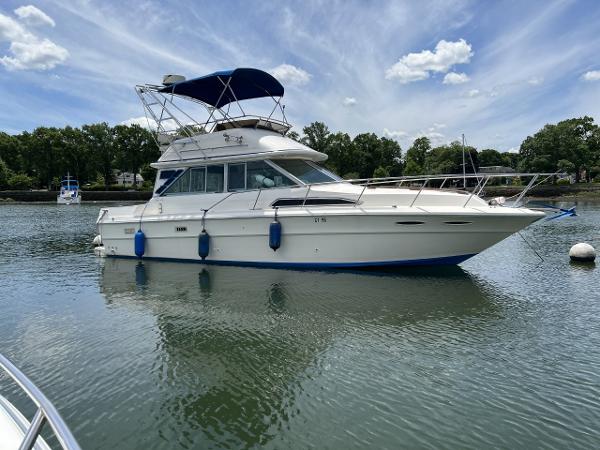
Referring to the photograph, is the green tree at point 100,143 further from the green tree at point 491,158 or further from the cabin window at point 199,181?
the green tree at point 491,158

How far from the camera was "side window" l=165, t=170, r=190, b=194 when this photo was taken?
12862mm

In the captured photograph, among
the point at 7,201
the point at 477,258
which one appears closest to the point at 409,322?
the point at 477,258

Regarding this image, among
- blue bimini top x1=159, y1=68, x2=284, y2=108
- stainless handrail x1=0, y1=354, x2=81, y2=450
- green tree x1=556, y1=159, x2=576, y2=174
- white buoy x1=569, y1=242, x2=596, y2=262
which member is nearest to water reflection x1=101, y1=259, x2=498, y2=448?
stainless handrail x1=0, y1=354, x2=81, y2=450

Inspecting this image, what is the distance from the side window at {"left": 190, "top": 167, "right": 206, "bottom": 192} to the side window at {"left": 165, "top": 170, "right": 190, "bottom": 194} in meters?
0.15

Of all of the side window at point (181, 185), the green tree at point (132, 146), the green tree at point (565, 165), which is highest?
the green tree at point (132, 146)

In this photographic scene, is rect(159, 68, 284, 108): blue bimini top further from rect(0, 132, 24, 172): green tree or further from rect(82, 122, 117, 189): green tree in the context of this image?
rect(0, 132, 24, 172): green tree

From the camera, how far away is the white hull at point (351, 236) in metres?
9.57

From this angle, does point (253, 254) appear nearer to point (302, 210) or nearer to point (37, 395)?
point (302, 210)

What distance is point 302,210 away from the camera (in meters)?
10.5

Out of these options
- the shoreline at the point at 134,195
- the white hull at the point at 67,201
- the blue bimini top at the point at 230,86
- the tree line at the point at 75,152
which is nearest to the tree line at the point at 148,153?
the tree line at the point at 75,152

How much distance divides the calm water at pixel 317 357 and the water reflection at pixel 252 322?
0.03m

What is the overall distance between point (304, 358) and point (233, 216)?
617cm

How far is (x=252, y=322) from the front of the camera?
7234 millimetres

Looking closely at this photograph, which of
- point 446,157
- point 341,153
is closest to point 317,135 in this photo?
point 341,153
